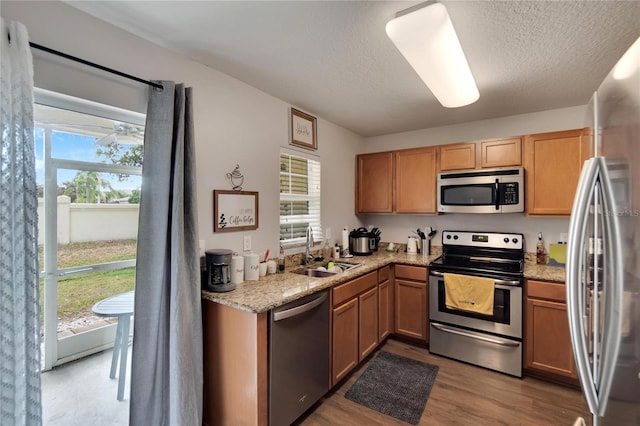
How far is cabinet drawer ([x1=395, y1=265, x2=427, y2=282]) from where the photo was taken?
293 cm

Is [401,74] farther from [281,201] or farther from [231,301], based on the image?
[231,301]

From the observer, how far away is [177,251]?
5.33 feet

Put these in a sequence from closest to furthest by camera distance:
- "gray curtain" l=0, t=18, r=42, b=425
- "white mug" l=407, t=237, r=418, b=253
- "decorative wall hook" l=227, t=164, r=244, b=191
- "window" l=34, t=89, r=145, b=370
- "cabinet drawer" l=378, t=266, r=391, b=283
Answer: "gray curtain" l=0, t=18, r=42, b=425, "window" l=34, t=89, r=145, b=370, "decorative wall hook" l=227, t=164, r=244, b=191, "cabinet drawer" l=378, t=266, r=391, b=283, "white mug" l=407, t=237, r=418, b=253

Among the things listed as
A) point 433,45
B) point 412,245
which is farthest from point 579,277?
point 412,245

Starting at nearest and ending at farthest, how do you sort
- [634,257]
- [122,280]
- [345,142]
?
[634,257], [122,280], [345,142]

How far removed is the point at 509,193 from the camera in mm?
2746

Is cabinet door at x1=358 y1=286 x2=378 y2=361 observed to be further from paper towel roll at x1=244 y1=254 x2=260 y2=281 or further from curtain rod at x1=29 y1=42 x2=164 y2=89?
curtain rod at x1=29 y1=42 x2=164 y2=89

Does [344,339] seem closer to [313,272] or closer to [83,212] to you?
[313,272]

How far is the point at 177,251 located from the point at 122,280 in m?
0.46

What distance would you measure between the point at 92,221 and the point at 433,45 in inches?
82.0

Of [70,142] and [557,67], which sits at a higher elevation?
[557,67]

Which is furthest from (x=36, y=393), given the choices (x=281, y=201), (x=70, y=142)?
(x=281, y=201)

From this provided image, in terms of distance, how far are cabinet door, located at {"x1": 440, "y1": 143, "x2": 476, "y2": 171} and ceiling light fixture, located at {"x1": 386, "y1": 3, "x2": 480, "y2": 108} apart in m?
1.15

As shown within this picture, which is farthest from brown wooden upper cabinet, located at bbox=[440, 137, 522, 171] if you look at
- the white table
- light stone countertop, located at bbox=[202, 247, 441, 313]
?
the white table
